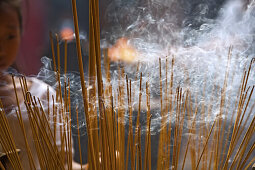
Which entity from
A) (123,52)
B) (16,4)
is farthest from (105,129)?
(16,4)

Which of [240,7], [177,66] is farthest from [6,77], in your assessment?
[240,7]

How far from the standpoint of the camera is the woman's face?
0.62m

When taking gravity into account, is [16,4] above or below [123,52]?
above

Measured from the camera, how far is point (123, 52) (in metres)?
0.71

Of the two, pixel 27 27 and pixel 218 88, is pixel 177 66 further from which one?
pixel 27 27

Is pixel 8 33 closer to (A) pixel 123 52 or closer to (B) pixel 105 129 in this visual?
(A) pixel 123 52

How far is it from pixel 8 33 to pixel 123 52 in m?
0.33

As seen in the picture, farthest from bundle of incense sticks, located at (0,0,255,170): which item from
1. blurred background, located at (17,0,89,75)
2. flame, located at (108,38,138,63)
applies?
blurred background, located at (17,0,89,75)

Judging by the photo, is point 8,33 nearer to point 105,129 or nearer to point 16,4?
point 16,4

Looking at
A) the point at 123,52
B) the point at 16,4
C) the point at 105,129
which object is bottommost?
the point at 105,129

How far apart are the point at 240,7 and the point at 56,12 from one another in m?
0.69

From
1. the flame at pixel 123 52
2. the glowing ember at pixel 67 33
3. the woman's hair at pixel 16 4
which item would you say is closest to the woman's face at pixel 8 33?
the woman's hair at pixel 16 4

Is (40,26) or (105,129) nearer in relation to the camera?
(105,129)

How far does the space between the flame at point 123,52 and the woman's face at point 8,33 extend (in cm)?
28
